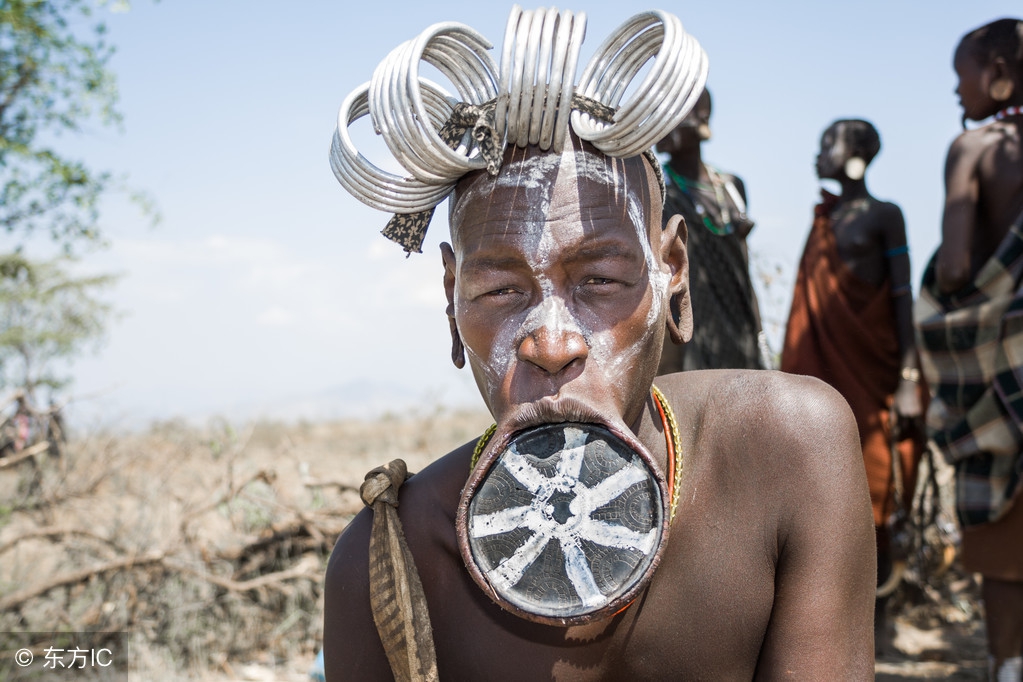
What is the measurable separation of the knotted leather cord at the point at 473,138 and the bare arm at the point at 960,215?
2463 mm

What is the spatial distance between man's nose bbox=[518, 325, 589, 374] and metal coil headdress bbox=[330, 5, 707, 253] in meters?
0.33

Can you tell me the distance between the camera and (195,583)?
4.43 m

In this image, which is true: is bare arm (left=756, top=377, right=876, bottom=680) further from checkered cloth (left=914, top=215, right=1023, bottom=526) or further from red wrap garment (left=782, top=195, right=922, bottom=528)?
red wrap garment (left=782, top=195, right=922, bottom=528)

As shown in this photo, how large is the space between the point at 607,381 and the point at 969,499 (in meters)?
2.83

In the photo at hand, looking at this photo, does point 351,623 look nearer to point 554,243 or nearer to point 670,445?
point 670,445

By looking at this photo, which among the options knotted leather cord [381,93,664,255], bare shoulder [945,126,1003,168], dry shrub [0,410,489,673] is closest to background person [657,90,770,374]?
bare shoulder [945,126,1003,168]

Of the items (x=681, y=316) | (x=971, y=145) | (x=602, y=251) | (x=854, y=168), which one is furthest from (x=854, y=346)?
(x=602, y=251)

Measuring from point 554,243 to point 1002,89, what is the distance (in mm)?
3287

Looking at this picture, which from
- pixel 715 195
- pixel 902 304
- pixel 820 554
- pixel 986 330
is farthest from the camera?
pixel 902 304

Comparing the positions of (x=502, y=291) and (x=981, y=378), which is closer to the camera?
(x=502, y=291)

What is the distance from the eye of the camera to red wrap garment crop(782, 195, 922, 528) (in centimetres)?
470

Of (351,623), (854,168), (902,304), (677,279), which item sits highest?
(854,168)

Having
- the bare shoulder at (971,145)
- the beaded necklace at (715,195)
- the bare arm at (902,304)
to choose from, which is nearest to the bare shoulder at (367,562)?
the beaded necklace at (715,195)

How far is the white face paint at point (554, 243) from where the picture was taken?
154cm
